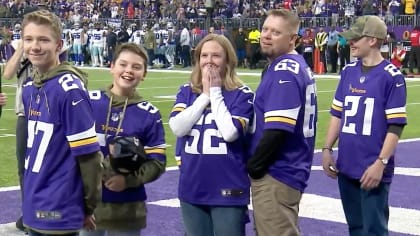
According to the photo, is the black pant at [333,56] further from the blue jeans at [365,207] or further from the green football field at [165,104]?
the blue jeans at [365,207]

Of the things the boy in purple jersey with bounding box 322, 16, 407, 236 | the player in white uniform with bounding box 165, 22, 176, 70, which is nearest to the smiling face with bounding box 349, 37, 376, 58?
the boy in purple jersey with bounding box 322, 16, 407, 236

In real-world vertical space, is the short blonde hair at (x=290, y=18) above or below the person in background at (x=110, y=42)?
above

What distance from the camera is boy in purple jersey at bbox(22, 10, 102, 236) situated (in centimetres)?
392

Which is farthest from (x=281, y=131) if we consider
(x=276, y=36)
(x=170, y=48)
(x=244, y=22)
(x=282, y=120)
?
(x=244, y=22)

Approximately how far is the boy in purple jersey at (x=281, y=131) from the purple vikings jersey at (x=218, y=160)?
72 mm

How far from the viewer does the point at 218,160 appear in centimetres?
459

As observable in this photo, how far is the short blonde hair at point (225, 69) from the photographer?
4.68 metres

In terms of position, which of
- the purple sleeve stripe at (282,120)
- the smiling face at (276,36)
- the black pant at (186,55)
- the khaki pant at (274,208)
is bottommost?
the black pant at (186,55)

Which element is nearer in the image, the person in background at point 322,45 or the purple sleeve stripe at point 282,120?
the purple sleeve stripe at point 282,120

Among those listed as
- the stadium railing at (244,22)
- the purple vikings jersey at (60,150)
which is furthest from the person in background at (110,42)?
the purple vikings jersey at (60,150)

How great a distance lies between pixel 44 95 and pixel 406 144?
30.0 ft

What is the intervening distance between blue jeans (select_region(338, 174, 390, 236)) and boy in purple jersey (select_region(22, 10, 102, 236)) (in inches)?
77.3

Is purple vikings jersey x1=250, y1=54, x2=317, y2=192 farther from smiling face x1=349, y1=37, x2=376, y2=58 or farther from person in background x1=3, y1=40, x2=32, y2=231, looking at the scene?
person in background x1=3, y1=40, x2=32, y2=231

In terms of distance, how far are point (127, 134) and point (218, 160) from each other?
538 millimetres
